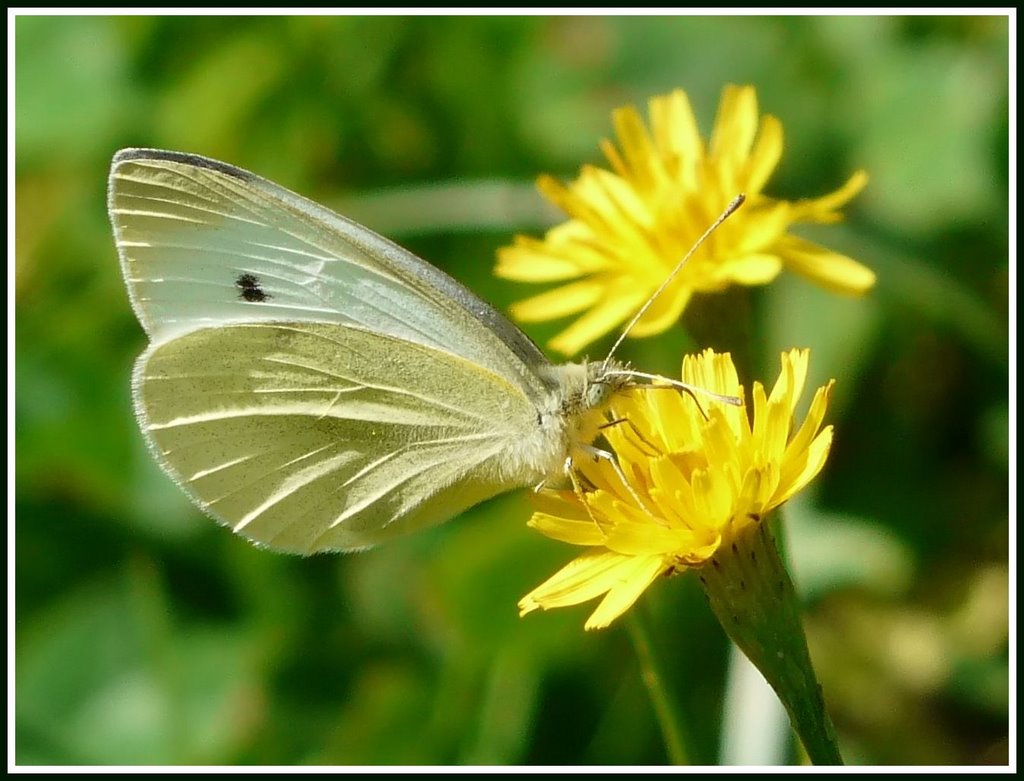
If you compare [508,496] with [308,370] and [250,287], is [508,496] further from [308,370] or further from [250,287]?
[250,287]

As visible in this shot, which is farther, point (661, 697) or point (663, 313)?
point (663, 313)

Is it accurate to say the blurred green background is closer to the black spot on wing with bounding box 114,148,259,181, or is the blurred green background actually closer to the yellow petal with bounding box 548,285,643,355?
the yellow petal with bounding box 548,285,643,355

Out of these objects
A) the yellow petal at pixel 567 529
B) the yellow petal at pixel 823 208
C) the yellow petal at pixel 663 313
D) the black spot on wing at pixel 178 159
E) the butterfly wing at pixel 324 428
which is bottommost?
the yellow petal at pixel 567 529

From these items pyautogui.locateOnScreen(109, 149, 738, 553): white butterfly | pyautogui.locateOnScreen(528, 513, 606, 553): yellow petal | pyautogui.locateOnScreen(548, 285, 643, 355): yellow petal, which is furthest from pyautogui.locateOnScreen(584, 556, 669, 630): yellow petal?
pyautogui.locateOnScreen(548, 285, 643, 355): yellow petal

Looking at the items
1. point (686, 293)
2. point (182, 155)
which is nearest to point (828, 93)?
point (686, 293)

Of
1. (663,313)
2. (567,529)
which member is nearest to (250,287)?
(663,313)

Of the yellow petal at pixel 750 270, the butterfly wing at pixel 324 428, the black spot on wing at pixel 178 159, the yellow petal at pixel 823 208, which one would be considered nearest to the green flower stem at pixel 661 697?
the butterfly wing at pixel 324 428

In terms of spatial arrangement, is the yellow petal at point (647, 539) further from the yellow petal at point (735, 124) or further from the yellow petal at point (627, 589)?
the yellow petal at point (735, 124)

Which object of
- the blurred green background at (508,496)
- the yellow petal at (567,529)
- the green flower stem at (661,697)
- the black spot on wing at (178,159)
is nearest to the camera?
the yellow petal at (567,529)
